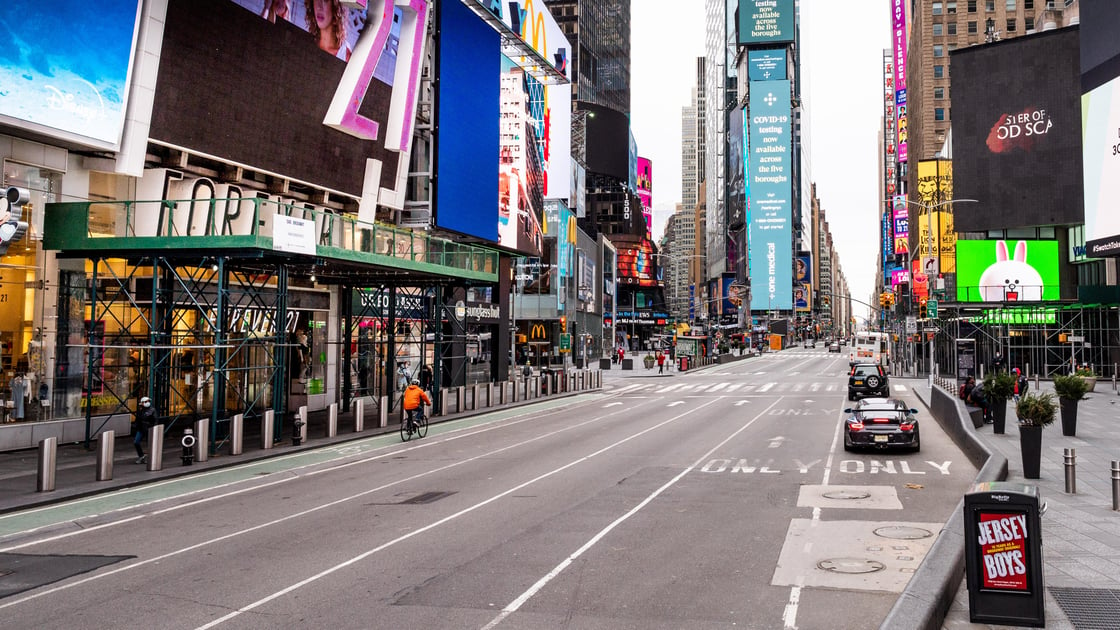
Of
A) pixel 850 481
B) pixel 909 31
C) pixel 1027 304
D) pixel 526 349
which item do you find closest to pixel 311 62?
pixel 850 481

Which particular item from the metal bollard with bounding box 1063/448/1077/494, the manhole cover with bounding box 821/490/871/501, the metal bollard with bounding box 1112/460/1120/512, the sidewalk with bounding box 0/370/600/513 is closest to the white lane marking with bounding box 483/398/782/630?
the manhole cover with bounding box 821/490/871/501

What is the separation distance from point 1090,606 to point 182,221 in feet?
69.8

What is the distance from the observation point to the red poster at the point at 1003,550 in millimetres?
7738

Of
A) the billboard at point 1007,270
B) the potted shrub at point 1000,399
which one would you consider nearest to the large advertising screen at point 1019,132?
the billboard at point 1007,270

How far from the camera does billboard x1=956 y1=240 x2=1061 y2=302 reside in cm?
6334

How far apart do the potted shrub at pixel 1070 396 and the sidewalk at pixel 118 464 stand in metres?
20.4

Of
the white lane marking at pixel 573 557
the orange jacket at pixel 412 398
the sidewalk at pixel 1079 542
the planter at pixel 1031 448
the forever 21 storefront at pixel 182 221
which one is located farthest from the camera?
the orange jacket at pixel 412 398

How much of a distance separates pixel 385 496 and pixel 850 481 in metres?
9.13

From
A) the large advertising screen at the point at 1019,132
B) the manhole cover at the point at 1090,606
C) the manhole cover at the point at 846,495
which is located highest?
the large advertising screen at the point at 1019,132

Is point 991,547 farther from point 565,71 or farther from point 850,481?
point 565,71

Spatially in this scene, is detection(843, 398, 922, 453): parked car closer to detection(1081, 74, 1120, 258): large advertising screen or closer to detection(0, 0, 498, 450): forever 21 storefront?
detection(0, 0, 498, 450): forever 21 storefront

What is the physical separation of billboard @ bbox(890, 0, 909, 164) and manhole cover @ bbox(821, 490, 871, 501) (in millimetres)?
133307

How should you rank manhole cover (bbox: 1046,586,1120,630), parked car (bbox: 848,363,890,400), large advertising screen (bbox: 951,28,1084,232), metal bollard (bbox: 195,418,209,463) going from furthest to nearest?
large advertising screen (bbox: 951,28,1084,232) < parked car (bbox: 848,363,890,400) < metal bollard (bbox: 195,418,209,463) < manhole cover (bbox: 1046,586,1120,630)

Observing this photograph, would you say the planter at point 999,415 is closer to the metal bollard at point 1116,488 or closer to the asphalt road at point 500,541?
the asphalt road at point 500,541
